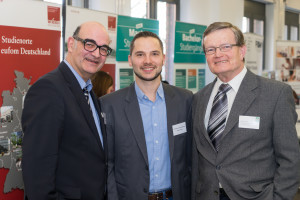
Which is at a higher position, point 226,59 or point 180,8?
point 180,8

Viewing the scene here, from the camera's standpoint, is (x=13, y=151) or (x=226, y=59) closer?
(x=226, y=59)

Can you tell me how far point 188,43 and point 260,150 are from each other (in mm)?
4291

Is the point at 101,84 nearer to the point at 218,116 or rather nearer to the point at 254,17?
the point at 218,116

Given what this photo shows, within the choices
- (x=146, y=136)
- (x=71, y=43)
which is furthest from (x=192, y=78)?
(x=71, y=43)

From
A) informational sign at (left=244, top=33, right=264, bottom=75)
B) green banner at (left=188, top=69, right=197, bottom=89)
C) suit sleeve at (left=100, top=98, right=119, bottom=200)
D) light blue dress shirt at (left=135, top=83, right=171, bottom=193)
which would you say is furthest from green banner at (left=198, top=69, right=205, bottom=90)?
suit sleeve at (left=100, top=98, right=119, bottom=200)

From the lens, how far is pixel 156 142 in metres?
2.07

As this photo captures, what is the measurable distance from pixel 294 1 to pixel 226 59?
9.56 meters

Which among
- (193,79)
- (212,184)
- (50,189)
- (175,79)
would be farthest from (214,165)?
(193,79)

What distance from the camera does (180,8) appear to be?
22.9 ft

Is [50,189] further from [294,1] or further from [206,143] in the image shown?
[294,1]

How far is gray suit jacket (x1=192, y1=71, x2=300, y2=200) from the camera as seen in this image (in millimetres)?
1774

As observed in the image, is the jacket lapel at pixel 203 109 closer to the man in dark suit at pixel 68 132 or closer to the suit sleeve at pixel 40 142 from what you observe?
the man in dark suit at pixel 68 132

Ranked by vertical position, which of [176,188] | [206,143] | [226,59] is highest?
[226,59]

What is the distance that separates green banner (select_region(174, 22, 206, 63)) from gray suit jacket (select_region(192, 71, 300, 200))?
3873 millimetres
